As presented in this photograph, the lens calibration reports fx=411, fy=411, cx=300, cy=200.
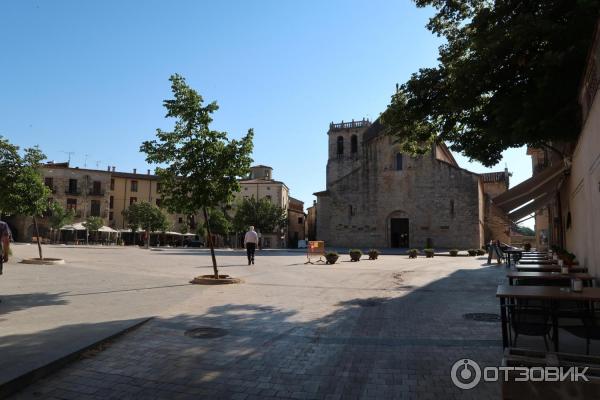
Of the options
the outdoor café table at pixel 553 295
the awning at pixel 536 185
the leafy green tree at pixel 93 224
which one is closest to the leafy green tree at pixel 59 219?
the leafy green tree at pixel 93 224

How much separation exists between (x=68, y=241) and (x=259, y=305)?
52.6 m

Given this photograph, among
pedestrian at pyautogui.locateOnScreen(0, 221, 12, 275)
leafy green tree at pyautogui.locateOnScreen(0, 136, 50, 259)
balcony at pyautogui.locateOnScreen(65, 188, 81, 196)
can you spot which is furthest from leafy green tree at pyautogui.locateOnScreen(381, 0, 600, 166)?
balcony at pyautogui.locateOnScreen(65, 188, 81, 196)

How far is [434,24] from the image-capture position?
36.1ft

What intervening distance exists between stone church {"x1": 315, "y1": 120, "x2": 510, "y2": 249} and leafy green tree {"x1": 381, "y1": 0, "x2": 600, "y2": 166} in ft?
95.2

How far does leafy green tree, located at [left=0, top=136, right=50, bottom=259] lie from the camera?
15.1 metres

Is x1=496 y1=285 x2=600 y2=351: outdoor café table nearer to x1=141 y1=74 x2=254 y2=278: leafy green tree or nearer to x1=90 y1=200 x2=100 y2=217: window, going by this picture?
x1=141 y1=74 x2=254 y2=278: leafy green tree

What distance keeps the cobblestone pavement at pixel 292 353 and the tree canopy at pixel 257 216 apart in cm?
4252

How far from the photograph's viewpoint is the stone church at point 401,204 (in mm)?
39781

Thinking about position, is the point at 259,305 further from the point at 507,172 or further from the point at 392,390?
the point at 507,172

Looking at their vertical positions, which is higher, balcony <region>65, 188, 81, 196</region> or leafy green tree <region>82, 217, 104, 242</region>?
balcony <region>65, 188, 81, 196</region>

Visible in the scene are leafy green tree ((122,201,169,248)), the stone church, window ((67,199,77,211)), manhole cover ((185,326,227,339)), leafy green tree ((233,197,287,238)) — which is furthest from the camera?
window ((67,199,77,211))

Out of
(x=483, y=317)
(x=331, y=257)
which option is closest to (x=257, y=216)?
(x=331, y=257)

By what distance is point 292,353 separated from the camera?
5.18 metres

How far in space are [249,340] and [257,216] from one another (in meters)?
46.2
